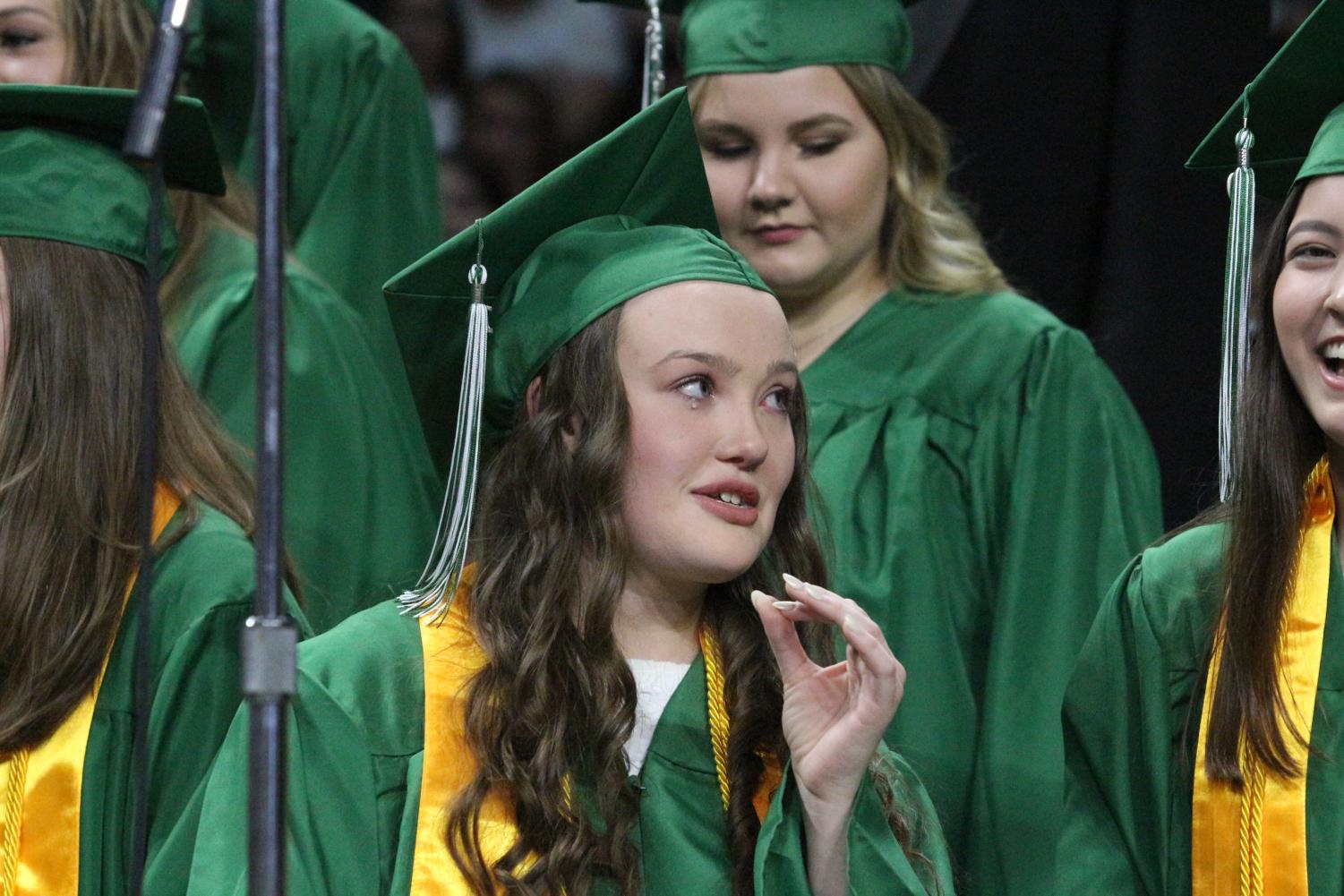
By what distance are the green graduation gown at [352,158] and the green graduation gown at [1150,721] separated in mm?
2111

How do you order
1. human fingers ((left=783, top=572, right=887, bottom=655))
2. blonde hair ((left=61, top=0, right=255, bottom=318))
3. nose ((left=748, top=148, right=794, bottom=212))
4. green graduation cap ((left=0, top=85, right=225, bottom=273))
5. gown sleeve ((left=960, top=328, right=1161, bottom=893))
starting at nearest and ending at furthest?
human fingers ((left=783, top=572, right=887, bottom=655))
green graduation cap ((left=0, top=85, right=225, bottom=273))
gown sleeve ((left=960, top=328, right=1161, bottom=893))
blonde hair ((left=61, top=0, right=255, bottom=318))
nose ((left=748, top=148, right=794, bottom=212))

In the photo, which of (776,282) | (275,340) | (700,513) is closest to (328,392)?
(776,282)

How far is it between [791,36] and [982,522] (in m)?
0.95

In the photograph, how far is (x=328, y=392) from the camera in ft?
13.5

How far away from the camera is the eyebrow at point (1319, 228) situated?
282 cm

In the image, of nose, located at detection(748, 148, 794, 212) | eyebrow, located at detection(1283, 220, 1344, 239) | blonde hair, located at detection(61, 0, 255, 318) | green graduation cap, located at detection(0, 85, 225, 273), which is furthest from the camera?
nose, located at detection(748, 148, 794, 212)

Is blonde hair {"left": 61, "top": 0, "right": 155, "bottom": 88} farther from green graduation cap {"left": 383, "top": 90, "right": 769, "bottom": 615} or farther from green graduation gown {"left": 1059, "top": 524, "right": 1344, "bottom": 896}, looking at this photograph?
green graduation gown {"left": 1059, "top": 524, "right": 1344, "bottom": 896}

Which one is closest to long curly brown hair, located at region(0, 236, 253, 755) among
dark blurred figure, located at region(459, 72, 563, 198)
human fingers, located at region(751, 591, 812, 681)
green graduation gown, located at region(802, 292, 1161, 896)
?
human fingers, located at region(751, 591, 812, 681)

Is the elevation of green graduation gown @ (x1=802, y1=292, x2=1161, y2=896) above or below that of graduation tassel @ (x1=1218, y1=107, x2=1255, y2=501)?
below

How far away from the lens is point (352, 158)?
15.4 feet

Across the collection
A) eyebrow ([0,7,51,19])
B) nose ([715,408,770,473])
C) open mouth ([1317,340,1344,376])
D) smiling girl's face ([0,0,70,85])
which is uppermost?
eyebrow ([0,7,51,19])

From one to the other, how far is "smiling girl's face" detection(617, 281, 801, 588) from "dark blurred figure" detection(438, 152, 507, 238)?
2553mm

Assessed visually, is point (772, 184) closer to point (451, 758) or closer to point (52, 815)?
point (451, 758)

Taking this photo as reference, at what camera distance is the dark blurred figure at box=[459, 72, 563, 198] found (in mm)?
5363
